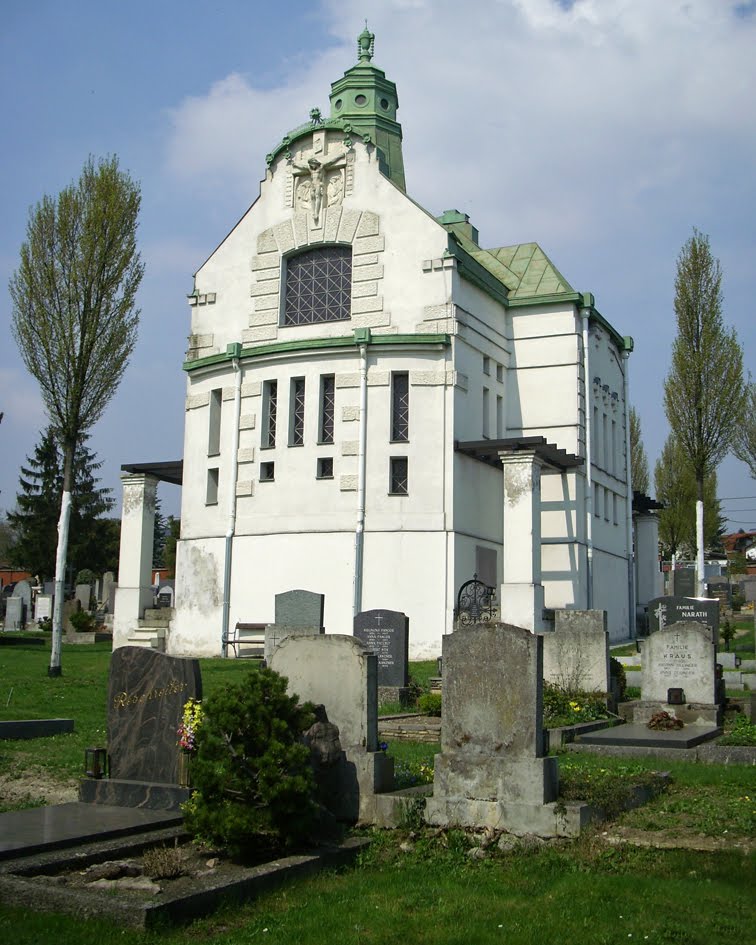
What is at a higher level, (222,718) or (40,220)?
(40,220)

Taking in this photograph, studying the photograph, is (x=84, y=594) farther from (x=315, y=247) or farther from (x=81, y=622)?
(x=315, y=247)

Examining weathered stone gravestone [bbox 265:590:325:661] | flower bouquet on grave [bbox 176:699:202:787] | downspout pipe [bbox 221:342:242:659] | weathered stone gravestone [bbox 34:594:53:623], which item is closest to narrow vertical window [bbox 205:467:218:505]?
downspout pipe [bbox 221:342:242:659]

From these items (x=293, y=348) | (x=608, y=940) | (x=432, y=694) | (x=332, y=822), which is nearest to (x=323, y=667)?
(x=332, y=822)

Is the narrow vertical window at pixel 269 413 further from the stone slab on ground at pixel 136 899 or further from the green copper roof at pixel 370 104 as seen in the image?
the stone slab on ground at pixel 136 899

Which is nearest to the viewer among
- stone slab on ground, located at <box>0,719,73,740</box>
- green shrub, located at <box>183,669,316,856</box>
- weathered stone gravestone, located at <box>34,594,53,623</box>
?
green shrub, located at <box>183,669,316,856</box>

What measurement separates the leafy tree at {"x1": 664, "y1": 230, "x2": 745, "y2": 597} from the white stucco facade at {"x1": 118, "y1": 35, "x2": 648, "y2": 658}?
9.81 feet

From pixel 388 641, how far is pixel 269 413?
13.9m

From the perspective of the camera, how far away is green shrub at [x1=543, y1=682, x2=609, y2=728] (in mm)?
15914

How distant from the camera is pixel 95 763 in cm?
980

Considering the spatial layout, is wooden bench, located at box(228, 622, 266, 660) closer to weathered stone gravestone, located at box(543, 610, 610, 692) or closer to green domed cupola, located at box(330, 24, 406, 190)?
weathered stone gravestone, located at box(543, 610, 610, 692)

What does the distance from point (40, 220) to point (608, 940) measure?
22.6 meters

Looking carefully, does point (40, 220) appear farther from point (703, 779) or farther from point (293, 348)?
point (703, 779)

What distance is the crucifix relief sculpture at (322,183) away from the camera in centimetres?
3306

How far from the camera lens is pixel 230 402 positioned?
33.2 metres
